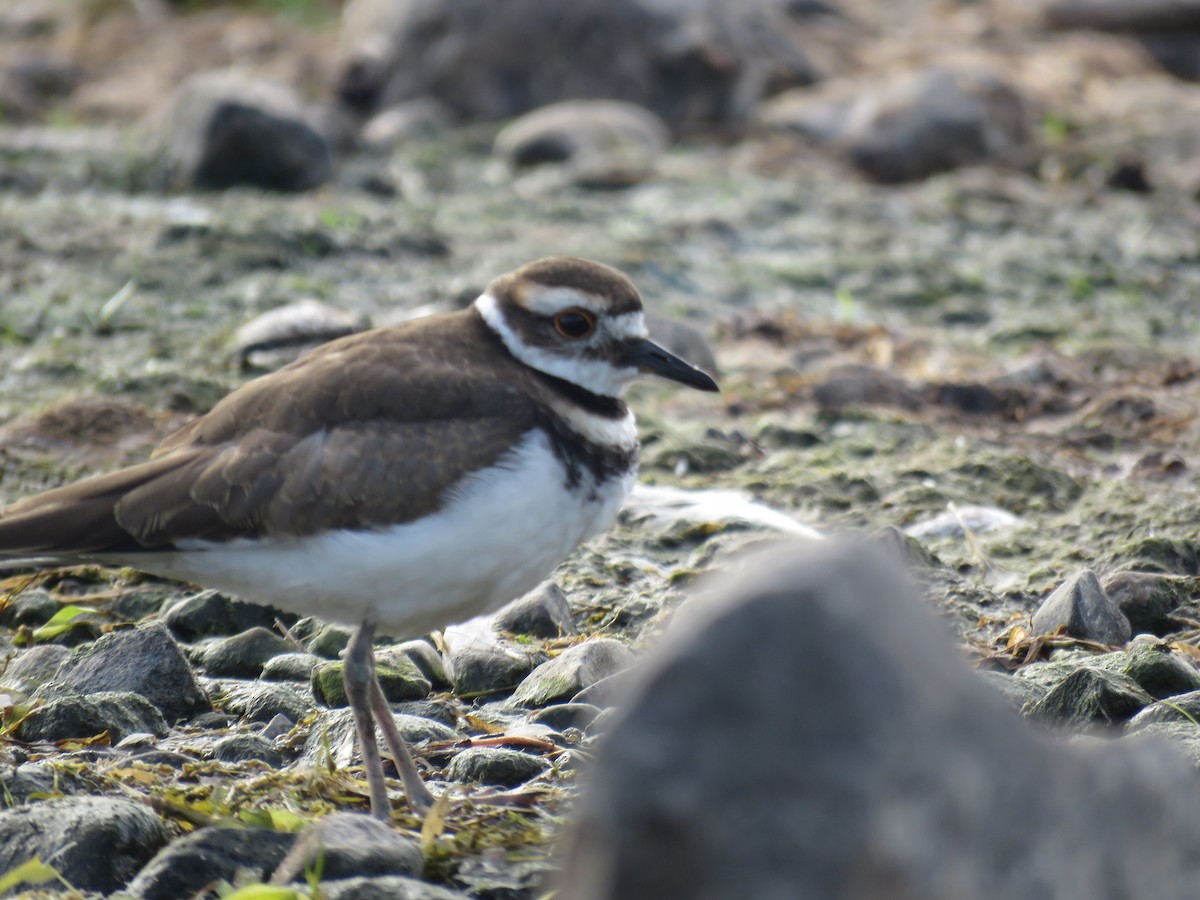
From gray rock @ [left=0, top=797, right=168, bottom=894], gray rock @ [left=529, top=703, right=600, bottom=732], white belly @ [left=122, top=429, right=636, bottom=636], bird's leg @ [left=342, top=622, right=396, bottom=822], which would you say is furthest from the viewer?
gray rock @ [left=529, top=703, right=600, bottom=732]

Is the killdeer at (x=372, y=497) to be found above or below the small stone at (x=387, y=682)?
above

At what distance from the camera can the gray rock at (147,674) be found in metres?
4.60

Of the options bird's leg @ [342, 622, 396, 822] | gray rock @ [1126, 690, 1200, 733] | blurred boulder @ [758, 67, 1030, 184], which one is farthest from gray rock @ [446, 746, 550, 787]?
blurred boulder @ [758, 67, 1030, 184]

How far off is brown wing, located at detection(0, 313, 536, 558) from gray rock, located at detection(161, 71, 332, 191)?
682 cm

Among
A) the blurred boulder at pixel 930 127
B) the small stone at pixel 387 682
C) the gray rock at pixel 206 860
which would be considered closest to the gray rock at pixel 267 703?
the small stone at pixel 387 682

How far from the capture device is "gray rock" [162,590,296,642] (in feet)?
17.6

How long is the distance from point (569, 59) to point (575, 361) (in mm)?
9546

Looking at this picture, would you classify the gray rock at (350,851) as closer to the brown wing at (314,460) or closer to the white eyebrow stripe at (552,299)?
the brown wing at (314,460)

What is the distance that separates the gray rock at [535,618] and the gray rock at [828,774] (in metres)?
2.97

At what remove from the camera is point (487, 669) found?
4938 millimetres

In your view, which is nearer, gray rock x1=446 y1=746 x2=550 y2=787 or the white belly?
the white belly

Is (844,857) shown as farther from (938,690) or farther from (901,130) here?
(901,130)

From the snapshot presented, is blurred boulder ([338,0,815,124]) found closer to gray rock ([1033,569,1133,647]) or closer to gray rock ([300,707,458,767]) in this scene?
gray rock ([1033,569,1133,647])

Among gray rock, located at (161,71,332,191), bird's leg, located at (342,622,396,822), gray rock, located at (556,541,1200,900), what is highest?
gray rock, located at (556,541,1200,900)
